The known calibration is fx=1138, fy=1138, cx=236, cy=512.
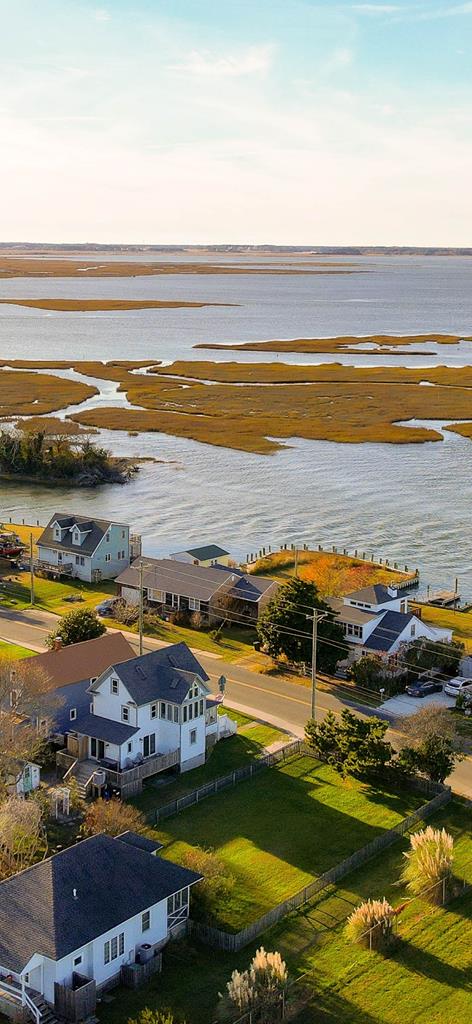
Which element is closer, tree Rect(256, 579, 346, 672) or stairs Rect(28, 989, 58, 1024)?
stairs Rect(28, 989, 58, 1024)

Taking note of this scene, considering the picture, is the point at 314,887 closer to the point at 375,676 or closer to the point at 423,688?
the point at 375,676

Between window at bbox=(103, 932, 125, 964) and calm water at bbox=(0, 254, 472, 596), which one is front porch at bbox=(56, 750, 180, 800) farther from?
calm water at bbox=(0, 254, 472, 596)

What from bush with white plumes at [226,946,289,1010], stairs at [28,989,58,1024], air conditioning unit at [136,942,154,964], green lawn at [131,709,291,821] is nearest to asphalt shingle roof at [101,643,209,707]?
green lawn at [131,709,291,821]

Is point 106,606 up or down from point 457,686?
down

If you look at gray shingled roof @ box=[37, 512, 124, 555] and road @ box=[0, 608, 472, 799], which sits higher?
gray shingled roof @ box=[37, 512, 124, 555]

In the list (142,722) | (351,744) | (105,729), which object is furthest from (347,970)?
(105,729)
